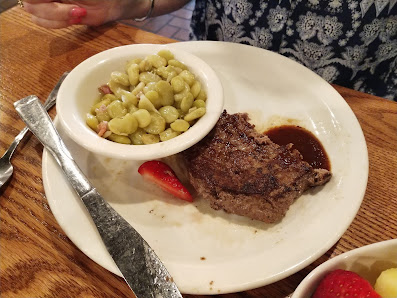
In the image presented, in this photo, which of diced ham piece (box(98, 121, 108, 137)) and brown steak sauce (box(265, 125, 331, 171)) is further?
brown steak sauce (box(265, 125, 331, 171))

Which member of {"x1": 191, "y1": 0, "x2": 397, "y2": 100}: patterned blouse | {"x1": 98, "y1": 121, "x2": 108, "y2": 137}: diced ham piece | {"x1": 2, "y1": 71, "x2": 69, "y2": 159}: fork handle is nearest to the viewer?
{"x1": 98, "y1": 121, "x2": 108, "y2": 137}: diced ham piece

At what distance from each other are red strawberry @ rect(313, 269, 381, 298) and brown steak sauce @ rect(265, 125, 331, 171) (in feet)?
2.69

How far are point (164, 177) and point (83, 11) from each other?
166 cm

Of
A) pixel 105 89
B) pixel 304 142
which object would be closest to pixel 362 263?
pixel 304 142

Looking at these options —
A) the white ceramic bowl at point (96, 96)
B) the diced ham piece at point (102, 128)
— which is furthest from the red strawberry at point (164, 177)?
the diced ham piece at point (102, 128)

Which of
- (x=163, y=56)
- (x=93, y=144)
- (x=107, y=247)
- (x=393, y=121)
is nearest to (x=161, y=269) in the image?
(x=107, y=247)

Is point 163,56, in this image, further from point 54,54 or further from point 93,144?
point 54,54

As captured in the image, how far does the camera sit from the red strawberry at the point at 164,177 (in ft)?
5.66

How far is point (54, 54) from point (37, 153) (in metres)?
0.99

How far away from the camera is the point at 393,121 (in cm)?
198

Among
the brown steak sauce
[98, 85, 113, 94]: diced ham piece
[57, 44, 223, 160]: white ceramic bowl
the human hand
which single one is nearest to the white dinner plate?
the brown steak sauce

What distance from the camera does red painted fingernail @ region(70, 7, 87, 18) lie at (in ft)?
8.29

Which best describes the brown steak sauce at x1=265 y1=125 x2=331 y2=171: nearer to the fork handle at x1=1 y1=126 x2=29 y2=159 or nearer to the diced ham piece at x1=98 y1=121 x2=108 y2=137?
the diced ham piece at x1=98 y1=121 x2=108 y2=137

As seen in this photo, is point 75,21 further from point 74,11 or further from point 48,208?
point 48,208
